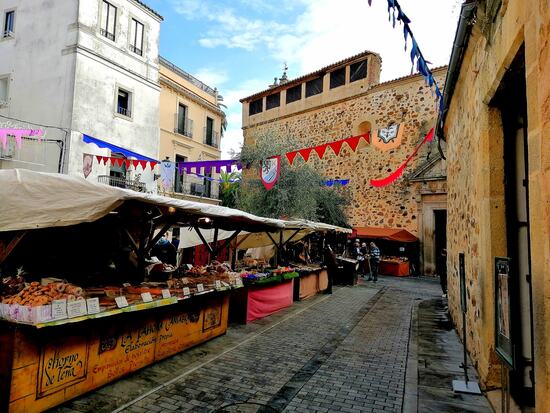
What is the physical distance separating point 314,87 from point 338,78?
1735mm

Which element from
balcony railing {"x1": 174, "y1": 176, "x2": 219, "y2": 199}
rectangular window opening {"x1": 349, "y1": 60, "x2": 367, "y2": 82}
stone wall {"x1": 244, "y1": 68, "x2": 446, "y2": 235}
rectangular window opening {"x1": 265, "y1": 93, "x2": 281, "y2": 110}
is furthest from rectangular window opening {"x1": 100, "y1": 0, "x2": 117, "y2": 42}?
rectangular window opening {"x1": 349, "y1": 60, "x2": 367, "y2": 82}

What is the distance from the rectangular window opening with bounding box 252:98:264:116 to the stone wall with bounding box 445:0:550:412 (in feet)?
64.1

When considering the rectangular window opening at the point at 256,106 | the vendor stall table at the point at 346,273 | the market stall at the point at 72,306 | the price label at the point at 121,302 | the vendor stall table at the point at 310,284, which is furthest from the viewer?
the rectangular window opening at the point at 256,106

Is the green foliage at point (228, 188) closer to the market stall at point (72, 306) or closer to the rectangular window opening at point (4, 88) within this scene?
the rectangular window opening at point (4, 88)

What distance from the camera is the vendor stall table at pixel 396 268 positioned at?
18750mm

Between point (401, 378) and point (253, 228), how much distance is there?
5402 mm

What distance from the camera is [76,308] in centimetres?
415

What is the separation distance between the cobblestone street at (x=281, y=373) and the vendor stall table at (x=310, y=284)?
2347mm

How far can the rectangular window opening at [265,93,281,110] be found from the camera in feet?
81.6

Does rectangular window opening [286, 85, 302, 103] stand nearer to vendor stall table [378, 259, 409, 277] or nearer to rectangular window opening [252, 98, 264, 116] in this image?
rectangular window opening [252, 98, 264, 116]

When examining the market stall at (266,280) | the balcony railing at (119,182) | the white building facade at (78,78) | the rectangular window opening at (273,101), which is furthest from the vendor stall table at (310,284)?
the rectangular window opening at (273,101)

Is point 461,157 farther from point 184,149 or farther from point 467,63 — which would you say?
point 184,149

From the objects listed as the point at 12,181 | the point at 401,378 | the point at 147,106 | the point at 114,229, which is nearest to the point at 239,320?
the point at 114,229

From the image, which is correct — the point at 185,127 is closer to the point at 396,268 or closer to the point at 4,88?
the point at 4,88
